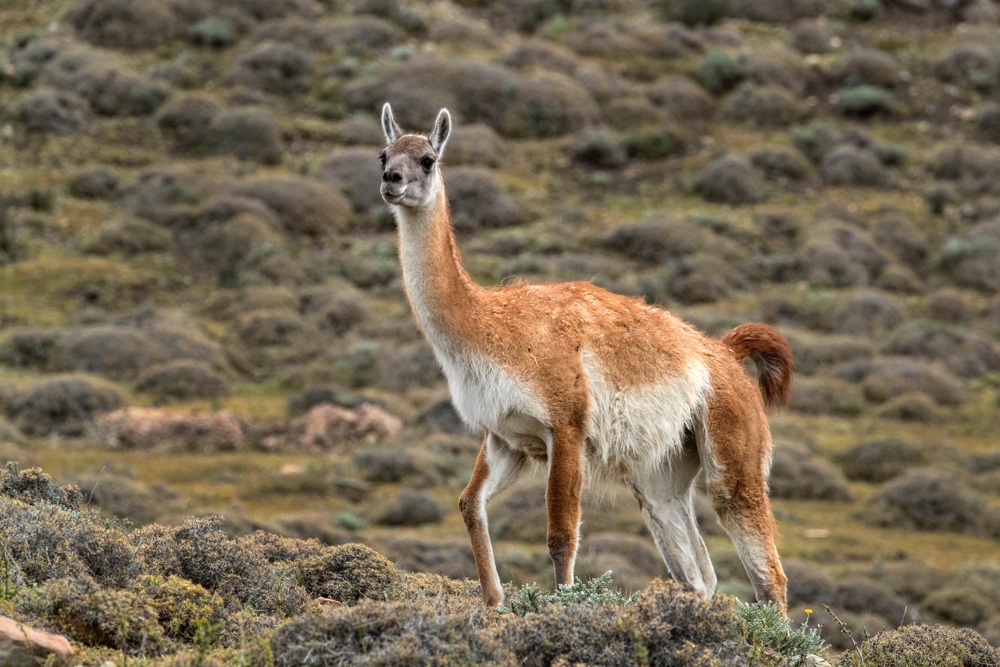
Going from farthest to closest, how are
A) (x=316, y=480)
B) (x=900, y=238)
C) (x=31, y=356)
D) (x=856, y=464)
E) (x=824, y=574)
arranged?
(x=900, y=238), (x=31, y=356), (x=856, y=464), (x=316, y=480), (x=824, y=574)

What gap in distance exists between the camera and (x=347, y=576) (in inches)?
309

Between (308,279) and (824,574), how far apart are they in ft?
70.8

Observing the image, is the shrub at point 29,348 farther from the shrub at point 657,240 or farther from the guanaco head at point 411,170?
the guanaco head at point 411,170

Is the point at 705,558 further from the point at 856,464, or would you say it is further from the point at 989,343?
the point at 989,343

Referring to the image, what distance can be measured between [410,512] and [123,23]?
35456 millimetres

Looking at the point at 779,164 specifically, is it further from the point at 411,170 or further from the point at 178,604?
the point at 178,604

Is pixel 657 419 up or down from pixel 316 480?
up

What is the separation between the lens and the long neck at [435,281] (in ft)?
26.1

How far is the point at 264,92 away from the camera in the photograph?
50500 mm

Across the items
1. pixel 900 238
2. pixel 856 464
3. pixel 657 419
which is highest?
pixel 657 419

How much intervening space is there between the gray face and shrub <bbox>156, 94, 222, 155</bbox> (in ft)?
131

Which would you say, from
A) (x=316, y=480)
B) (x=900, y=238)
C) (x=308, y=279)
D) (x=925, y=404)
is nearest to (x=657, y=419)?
(x=316, y=480)

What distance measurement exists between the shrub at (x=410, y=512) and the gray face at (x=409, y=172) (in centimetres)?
1692

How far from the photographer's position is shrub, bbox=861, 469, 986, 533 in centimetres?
2675
